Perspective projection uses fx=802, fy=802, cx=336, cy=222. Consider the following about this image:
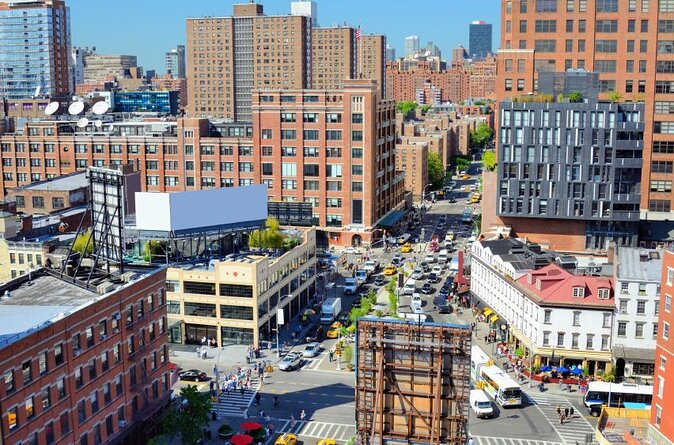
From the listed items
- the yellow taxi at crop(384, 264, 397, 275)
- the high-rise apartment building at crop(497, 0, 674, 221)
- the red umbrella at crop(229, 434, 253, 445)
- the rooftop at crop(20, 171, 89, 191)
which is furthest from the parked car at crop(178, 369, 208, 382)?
the high-rise apartment building at crop(497, 0, 674, 221)

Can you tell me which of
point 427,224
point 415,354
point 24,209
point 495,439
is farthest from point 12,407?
point 427,224

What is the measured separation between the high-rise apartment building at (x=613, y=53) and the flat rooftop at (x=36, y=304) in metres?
95.1

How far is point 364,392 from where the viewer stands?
51031 mm

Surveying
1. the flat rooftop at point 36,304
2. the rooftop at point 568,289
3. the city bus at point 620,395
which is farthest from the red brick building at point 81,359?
the rooftop at point 568,289

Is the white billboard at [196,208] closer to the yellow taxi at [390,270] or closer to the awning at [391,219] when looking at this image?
the yellow taxi at [390,270]

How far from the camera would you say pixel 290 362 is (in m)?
90.7

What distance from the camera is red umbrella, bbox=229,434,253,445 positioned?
228 ft

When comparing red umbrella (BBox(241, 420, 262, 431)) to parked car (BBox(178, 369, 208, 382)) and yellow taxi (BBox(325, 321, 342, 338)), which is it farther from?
yellow taxi (BBox(325, 321, 342, 338))

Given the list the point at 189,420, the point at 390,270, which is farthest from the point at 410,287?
the point at 189,420

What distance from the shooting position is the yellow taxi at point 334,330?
10162cm

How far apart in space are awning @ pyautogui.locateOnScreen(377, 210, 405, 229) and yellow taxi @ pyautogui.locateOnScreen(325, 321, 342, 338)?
60908 millimetres

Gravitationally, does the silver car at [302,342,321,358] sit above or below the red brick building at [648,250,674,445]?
below

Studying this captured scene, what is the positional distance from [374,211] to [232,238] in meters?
57.8

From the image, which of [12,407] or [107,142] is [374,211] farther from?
[12,407]
